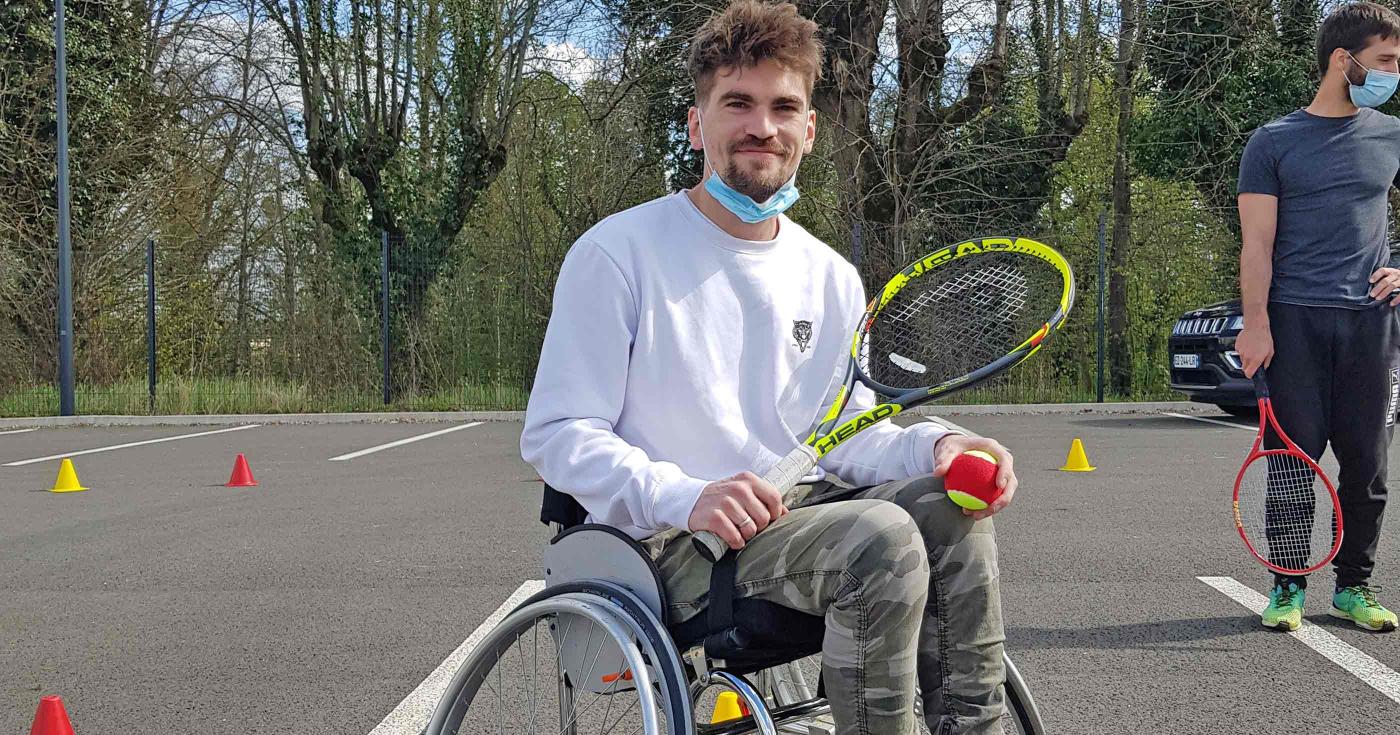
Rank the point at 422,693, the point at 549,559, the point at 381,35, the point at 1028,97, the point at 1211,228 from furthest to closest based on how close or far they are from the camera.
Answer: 1. the point at 381,35
2. the point at 1028,97
3. the point at 1211,228
4. the point at 422,693
5. the point at 549,559

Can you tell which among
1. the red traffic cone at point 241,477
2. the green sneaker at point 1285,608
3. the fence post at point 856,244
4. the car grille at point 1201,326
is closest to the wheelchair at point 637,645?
the green sneaker at point 1285,608

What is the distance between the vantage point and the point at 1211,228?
17312mm

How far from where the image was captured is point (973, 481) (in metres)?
2.24

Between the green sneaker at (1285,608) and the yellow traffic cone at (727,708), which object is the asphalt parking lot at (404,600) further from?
the yellow traffic cone at (727,708)

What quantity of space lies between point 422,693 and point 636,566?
199 cm

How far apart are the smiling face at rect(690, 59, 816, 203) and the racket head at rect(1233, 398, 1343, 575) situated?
8.28 feet

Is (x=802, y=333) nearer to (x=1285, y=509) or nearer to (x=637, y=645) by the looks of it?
(x=637, y=645)

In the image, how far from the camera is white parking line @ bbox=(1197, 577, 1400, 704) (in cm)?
397

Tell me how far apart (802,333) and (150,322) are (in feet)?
53.0

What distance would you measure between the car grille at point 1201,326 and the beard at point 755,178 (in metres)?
10.5

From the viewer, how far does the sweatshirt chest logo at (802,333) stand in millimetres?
2586

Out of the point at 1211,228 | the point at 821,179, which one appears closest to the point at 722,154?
the point at 1211,228

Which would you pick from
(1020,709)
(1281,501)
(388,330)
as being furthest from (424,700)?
(388,330)

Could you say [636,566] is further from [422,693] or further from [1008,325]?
[422,693]
